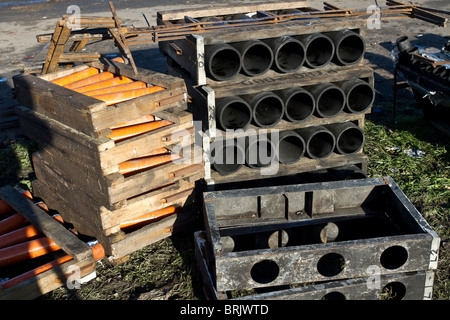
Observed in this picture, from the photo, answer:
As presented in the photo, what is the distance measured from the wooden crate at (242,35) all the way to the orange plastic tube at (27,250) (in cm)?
225

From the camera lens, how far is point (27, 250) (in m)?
4.57

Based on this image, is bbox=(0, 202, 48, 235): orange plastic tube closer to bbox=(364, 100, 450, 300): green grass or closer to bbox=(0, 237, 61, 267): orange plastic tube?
bbox=(0, 237, 61, 267): orange plastic tube

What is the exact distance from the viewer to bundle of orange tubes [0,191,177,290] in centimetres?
434

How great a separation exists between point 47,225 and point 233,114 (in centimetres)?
232

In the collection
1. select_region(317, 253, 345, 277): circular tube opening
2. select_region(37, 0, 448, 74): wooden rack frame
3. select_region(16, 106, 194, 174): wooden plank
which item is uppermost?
select_region(37, 0, 448, 74): wooden rack frame

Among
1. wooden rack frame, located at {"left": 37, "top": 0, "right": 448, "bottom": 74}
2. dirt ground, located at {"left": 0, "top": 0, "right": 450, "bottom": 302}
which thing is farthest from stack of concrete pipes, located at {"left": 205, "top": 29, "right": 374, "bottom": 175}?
dirt ground, located at {"left": 0, "top": 0, "right": 450, "bottom": 302}

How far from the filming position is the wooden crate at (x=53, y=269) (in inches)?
160

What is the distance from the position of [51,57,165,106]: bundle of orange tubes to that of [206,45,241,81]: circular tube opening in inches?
23.1

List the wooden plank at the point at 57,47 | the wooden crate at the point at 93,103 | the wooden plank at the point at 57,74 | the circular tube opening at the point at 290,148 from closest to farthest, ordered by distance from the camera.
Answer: the wooden crate at the point at 93,103, the wooden plank at the point at 57,47, the circular tube opening at the point at 290,148, the wooden plank at the point at 57,74

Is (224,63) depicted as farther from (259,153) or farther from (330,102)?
(330,102)

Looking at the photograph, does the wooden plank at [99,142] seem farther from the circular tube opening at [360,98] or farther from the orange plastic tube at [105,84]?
the circular tube opening at [360,98]

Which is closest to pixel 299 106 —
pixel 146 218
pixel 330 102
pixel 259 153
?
pixel 330 102

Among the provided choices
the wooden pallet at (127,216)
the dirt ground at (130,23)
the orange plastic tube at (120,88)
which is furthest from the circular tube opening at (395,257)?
the dirt ground at (130,23)
